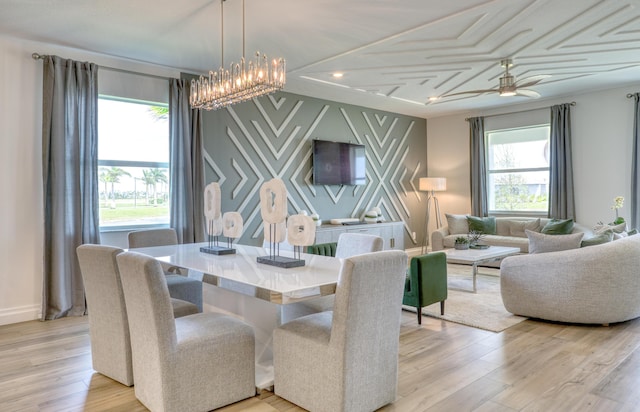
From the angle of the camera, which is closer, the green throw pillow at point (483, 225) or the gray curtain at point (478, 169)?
the green throw pillow at point (483, 225)

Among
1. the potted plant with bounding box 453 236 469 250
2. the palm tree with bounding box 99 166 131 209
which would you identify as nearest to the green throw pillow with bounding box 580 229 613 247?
the potted plant with bounding box 453 236 469 250

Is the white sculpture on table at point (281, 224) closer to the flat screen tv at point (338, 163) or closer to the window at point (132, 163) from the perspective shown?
the window at point (132, 163)

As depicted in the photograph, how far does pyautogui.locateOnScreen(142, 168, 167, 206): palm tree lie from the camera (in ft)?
15.6

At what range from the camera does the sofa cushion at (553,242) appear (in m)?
4.14

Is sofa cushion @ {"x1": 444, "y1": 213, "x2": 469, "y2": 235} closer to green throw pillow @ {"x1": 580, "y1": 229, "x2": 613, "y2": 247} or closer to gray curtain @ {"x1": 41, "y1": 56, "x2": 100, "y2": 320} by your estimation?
green throw pillow @ {"x1": 580, "y1": 229, "x2": 613, "y2": 247}

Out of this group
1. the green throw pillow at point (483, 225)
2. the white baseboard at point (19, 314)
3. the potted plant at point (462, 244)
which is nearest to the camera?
the white baseboard at point (19, 314)

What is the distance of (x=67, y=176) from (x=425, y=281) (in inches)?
141

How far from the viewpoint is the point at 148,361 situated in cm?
215

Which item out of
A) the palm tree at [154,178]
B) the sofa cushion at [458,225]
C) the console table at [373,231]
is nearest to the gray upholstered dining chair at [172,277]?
the palm tree at [154,178]

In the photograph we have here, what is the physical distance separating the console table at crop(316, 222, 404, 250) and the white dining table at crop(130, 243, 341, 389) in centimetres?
256

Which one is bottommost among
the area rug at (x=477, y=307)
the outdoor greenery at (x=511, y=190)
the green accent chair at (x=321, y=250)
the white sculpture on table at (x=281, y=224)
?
the area rug at (x=477, y=307)

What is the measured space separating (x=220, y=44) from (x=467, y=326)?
11.6 feet

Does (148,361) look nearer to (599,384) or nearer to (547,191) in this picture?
(599,384)

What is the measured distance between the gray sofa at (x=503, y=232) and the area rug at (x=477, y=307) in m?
0.94
